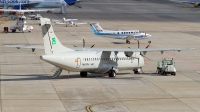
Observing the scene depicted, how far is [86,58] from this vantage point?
54.6 metres

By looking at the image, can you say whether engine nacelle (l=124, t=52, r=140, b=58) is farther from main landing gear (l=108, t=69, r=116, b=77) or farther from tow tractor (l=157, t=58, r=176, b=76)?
tow tractor (l=157, t=58, r=176, b=76)

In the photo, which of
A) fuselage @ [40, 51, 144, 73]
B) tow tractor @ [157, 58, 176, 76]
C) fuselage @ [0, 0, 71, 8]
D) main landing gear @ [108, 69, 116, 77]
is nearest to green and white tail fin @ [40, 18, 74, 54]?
fuselage @ [40, 51, 144, 73]

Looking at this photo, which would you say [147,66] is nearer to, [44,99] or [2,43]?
[44,99]

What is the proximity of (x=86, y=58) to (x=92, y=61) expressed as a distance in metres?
0.88

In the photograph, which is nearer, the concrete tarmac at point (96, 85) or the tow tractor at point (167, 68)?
the concrete tarmac at point (96, 85)

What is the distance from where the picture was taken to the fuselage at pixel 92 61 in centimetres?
5219

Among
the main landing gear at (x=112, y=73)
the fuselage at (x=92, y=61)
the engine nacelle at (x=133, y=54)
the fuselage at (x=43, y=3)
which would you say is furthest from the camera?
the fuselage at (x=43, y=3)

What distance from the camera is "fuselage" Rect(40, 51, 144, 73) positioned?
52.2 metres

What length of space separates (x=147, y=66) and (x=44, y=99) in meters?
23.3

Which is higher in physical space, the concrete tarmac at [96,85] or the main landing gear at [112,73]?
the main landing gear at [112,73]

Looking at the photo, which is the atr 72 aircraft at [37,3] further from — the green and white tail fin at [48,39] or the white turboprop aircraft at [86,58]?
Answer: the green and white tail fin at [48,39]

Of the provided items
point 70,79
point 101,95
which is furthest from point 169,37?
point 101,95

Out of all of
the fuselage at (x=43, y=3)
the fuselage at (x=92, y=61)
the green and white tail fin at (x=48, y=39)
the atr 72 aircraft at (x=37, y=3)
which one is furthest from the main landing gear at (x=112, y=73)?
the fuselage at (x=43, y=3)

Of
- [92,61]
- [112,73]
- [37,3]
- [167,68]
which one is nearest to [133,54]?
[112,73]
